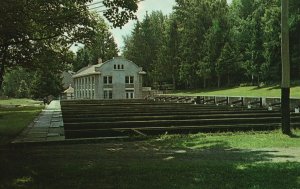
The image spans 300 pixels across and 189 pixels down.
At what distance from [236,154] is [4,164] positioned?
6384 mm

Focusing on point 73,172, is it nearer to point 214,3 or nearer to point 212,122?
point 212,122

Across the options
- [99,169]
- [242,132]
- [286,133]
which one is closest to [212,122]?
[242,132]

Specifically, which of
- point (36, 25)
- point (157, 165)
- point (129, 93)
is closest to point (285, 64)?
point (157, 165)

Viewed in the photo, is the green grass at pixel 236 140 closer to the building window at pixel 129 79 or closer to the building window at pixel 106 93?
the building window at pixel 106 93

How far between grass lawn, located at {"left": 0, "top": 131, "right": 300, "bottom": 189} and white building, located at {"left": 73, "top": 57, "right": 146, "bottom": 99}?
236 feet

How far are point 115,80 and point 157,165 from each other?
78274 millimetres

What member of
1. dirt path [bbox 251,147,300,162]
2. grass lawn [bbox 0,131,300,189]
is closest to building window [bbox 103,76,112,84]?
grass lawn [bbox 0,131,300,189]

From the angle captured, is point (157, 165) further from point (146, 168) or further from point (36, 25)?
point (36, 25)

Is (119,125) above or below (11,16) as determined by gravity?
below

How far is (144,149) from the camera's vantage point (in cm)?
1455

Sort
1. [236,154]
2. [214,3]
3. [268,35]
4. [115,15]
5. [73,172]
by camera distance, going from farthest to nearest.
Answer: [214,3], [268,35], [115,15], [236,154], [73,172]

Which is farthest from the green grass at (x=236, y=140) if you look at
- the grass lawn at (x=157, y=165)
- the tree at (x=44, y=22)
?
the tree at (x=44, y=22)

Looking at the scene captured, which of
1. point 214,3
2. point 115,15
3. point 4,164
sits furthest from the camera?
point 214,3

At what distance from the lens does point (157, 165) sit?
10.9 m
